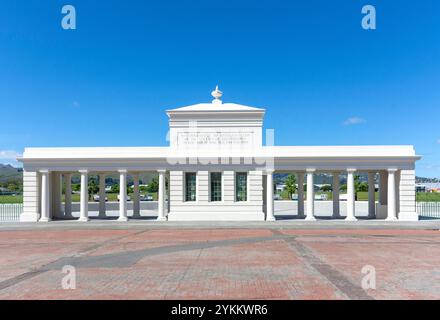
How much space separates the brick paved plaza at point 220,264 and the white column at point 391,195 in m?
6.10

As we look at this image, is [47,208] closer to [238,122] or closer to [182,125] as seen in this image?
[182,125]

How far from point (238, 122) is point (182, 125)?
4.61 metres

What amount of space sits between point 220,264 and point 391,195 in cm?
2168

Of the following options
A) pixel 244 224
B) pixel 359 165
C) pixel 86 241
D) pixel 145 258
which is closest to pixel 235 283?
pixel 145 258

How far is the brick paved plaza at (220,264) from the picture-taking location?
10008 mm

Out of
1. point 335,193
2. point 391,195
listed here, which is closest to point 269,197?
point 335,193

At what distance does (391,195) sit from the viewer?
3062 cm

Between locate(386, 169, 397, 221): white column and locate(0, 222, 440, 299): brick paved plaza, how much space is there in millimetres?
6105

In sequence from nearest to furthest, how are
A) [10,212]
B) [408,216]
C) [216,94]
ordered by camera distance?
[408,216] → [216,94] → [10,212]

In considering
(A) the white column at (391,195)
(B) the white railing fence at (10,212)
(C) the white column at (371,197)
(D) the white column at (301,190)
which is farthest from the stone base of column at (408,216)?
(B) the white railing fence at (10,212)

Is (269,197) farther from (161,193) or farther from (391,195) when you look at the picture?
(391,195)

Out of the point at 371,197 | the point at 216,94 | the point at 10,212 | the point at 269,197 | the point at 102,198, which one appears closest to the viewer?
the point at 269,197

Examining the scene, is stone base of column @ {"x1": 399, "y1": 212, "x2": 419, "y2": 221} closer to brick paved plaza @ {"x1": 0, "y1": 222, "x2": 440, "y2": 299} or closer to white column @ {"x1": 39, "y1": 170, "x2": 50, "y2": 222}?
brick paved plaza @ {"x1": 0, "y1": 222, "x2": 440, "y2": 299}

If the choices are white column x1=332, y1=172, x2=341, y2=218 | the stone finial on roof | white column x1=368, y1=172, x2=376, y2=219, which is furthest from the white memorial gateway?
white column x1=332, y1=172, x2=341, y2=218
